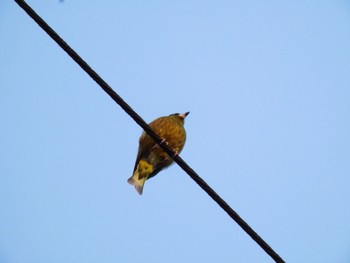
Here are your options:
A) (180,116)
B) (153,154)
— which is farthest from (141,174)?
(180,116)

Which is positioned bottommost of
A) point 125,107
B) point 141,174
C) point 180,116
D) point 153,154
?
point 125,107

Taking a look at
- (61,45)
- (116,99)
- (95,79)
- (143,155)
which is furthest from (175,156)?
(143,155)

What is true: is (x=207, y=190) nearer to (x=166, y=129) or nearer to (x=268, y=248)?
(x=268, y=248)

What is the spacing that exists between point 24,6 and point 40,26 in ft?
0.48

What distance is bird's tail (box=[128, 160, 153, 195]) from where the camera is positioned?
549cm

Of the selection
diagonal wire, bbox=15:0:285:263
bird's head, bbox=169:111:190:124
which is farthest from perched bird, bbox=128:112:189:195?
diagonal wire, bbox=15:0:285:263

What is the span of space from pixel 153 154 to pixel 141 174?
0.32 metres

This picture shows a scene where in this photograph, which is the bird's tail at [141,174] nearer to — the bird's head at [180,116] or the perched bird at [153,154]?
the perched bird at [153,154]

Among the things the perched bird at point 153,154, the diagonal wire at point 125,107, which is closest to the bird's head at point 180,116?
the perched bird at point 153,154

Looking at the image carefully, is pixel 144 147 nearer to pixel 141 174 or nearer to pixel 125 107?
pixel 141 174

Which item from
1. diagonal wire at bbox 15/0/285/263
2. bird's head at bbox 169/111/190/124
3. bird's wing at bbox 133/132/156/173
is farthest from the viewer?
bird's head at bbox 169/111/190/124

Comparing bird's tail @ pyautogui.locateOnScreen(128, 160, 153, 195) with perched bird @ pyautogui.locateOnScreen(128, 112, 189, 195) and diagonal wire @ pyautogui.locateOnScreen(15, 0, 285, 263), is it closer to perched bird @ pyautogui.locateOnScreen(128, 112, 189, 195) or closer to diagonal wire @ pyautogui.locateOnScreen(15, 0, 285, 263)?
perched bird @ pyautogui.locateOnScreen(128, 112, 189, 195)

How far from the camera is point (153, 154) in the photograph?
5.50 metres

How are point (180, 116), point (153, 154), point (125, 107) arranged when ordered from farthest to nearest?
point (180, 116) → point (153, 154) → point (125, 107)
